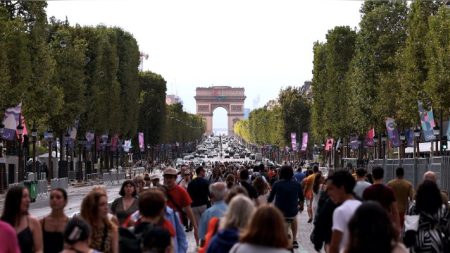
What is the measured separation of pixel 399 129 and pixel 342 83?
11.6 m

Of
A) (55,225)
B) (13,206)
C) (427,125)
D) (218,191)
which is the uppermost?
(427,125)

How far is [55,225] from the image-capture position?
11734 mm

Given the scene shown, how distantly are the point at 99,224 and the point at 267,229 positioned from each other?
10.2 feet

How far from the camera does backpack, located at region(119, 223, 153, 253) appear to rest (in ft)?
34.1

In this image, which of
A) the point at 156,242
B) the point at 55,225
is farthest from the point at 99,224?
the point at 156,242

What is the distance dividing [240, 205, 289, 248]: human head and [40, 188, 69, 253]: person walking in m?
3.80

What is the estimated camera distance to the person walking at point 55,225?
458 inches

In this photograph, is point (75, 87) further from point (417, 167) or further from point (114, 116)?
point (417, 167)

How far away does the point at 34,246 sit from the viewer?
10.8m

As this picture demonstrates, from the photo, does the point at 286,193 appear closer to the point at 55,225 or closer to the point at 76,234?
the point at 55,225

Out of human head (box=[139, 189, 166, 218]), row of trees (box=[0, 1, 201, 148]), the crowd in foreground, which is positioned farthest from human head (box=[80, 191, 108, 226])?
row of trees (box=[0, 1, 201, 148])

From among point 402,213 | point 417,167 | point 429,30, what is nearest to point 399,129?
point 429,30

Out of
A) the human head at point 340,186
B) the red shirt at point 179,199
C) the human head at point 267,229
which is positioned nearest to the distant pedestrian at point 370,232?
the human head at point 267,229

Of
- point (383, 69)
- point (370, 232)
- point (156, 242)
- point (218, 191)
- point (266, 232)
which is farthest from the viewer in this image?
point (383, 69)
